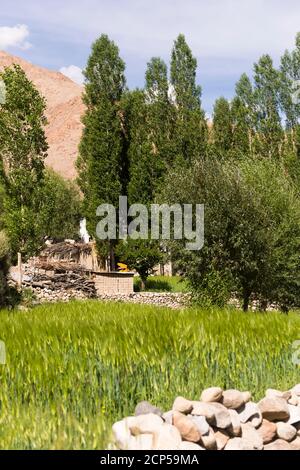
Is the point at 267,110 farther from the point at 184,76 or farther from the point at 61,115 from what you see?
the point at 61,115

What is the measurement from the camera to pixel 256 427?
671 cm

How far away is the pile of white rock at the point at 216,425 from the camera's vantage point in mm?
5434

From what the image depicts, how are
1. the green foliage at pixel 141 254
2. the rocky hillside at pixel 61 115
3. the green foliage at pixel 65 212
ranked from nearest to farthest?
the green foliage at pixel 141 254, the green foliage at pixel 65 212, the rocky hillside at pixel 61 115

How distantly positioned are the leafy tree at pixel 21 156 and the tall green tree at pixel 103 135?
1560 cm

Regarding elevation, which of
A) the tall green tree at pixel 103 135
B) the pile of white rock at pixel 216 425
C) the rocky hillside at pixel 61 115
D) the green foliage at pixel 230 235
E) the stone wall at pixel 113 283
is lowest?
the stone wall at pixel 113 283

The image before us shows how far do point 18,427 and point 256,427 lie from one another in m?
2.95

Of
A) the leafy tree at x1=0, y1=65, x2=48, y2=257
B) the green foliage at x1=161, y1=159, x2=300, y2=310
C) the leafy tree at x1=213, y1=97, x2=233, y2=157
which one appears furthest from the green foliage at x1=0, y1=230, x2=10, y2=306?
the leafy tree at x1=213, y1=97, x2=233, y2=157

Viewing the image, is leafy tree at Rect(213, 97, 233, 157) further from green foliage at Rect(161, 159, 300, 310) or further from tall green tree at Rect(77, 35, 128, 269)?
green foliage at Rect(161, 159, 300, 310)

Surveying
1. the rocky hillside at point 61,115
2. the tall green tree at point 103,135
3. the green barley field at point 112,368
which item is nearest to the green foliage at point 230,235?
the green barley field at point 112,368

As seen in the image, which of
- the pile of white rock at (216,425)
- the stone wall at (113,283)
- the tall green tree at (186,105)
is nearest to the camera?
the pile of white rock at (216,425)

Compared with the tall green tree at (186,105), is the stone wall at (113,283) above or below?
below

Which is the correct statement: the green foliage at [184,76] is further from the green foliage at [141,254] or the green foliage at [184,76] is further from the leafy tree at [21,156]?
the leafy tree at [21,156]

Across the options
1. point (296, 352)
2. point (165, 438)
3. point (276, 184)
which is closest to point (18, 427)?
point (165, 438)
